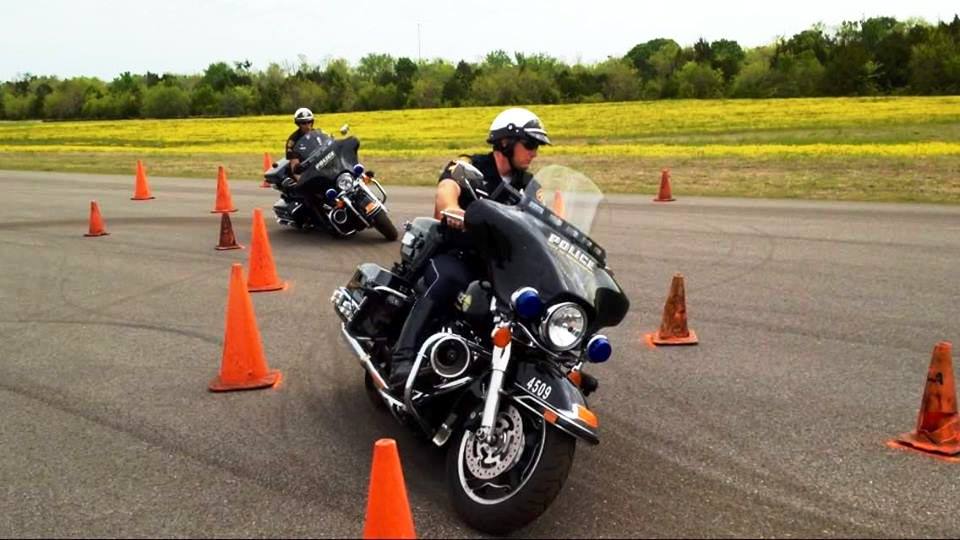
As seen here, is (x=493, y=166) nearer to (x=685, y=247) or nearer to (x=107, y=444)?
(x=107, y=444)

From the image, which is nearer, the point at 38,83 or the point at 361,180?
the point at 361,180

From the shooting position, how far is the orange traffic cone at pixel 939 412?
5035 mm

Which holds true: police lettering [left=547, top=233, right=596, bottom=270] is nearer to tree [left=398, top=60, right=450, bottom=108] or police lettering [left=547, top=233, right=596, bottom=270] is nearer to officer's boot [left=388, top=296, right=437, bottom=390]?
officer's boot [left=388, top=296, right=437, bottom=390]

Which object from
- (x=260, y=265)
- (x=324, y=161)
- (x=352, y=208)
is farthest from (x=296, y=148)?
(x=260, y=265)

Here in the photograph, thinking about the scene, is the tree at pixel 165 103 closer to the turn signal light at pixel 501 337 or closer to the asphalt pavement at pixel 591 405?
the asphalt pavement at pixel 591 405

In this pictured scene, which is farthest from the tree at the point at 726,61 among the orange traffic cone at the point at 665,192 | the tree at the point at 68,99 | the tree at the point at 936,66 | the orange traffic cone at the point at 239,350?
the orange traffic cone at the point at 239,350

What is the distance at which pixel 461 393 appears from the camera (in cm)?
452

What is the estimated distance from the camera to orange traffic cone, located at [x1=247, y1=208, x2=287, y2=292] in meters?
9.68

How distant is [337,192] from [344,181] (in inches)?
7.2

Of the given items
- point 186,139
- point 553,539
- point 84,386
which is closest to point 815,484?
point 553,539

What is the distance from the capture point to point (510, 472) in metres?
4.09

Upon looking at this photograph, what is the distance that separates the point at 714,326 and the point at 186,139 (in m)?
49.9

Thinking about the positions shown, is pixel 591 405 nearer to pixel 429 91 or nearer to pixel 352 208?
pixel 352 208

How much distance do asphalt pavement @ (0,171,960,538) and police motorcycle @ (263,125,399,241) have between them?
0.79 m
